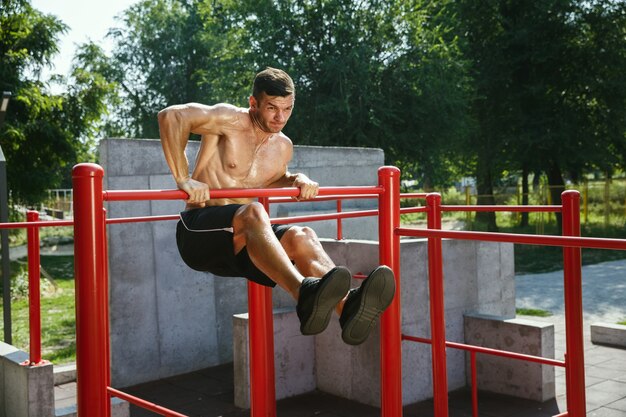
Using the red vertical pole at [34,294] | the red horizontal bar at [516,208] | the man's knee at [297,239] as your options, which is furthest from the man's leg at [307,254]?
the red vertical pole at [34,294]

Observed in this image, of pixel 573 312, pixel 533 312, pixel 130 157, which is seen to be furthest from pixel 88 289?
pixel 533 312

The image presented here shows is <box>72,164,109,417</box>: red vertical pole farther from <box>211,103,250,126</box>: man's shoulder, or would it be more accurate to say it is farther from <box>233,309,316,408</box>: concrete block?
<box>233,309,316,408</box>: concrete block

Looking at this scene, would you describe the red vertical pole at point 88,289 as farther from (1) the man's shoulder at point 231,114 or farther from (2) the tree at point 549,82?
(2) the tree at point 549,82

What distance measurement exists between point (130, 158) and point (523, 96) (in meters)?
16.4

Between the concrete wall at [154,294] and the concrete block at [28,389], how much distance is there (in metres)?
1.40

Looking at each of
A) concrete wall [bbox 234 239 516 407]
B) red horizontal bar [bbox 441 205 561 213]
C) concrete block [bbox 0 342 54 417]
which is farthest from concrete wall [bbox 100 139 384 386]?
red horizontal bar [bbox 441 205 561 213]

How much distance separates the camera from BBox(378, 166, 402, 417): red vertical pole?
259 centimetres

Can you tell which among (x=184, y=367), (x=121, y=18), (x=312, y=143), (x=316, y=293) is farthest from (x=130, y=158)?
(x=121, y=18)

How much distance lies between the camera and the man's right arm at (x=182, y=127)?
9.31ft

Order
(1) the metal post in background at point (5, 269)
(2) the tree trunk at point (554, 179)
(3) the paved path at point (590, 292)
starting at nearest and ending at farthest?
(1) the metal post in background at point (5, 269)
(3) the paved path at point (590, 292)
(2) the tree trunk at point (554, 179)

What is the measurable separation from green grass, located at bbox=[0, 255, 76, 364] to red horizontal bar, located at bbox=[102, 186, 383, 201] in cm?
521

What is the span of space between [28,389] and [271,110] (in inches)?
105

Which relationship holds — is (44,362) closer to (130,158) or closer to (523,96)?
(130,158)

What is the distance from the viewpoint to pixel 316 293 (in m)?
2.36
